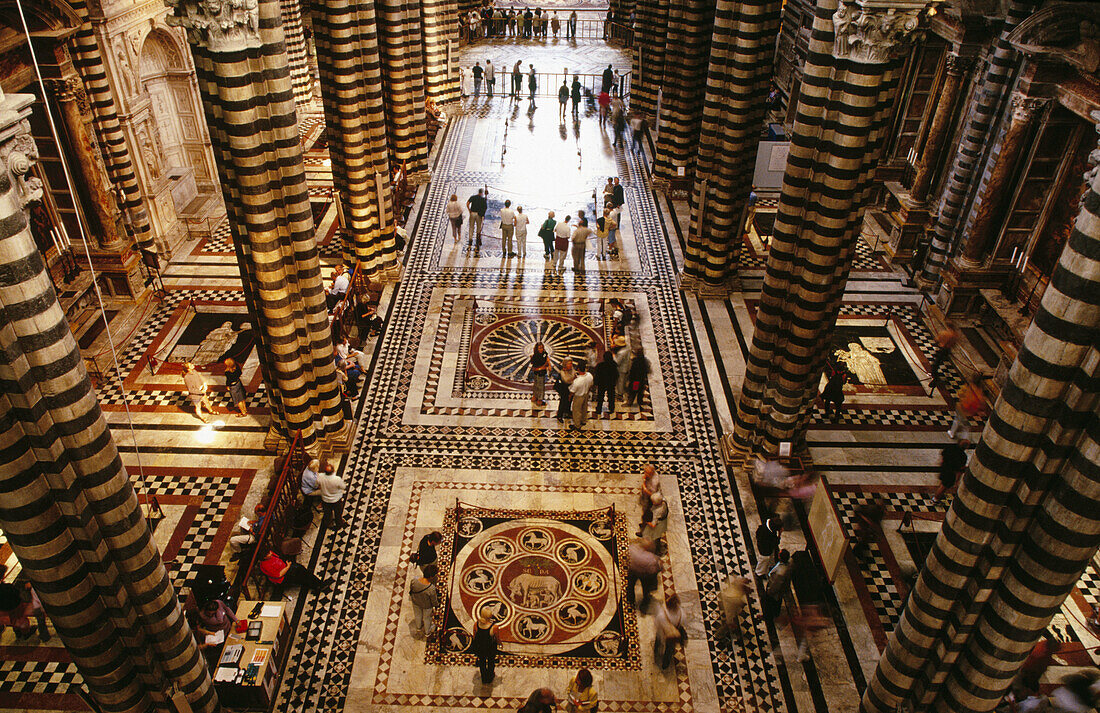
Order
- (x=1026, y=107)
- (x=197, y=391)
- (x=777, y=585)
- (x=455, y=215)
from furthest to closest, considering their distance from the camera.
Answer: (x=455, y=215) → (x=1026, y=107) → (x=197, y=391) → (x=777, y=585)

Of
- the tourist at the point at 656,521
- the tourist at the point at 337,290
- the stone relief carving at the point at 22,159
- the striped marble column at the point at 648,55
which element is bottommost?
the tourist at the point at 656,521

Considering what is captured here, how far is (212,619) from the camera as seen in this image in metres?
8.10

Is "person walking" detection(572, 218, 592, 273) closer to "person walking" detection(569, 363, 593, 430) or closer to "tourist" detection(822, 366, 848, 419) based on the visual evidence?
"person walking" detection(569, 363, 593, 430)

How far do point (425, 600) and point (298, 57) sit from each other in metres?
20.3

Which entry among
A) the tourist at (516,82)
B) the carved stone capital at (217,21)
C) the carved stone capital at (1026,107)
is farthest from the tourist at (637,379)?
the tourist at (516,82)

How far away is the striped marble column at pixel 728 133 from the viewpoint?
42.8ft

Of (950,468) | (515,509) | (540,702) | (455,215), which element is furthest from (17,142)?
(455,215)

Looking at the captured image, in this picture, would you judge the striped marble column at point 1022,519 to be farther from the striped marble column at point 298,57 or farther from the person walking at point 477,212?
the striped marble column at point 298,57

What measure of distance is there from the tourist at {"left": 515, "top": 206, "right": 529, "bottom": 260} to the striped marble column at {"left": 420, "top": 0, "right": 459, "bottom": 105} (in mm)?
9667

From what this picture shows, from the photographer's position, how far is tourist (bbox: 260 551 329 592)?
875 cm

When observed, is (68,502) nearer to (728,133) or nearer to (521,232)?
(521,232)

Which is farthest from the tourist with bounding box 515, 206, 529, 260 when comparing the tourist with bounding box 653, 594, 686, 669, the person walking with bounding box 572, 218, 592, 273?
the tourist with bounding box 653, 594, 686, 669

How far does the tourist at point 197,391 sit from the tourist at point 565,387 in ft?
17.9

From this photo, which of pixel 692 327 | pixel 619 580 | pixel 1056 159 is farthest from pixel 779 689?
pixel 1056 159
